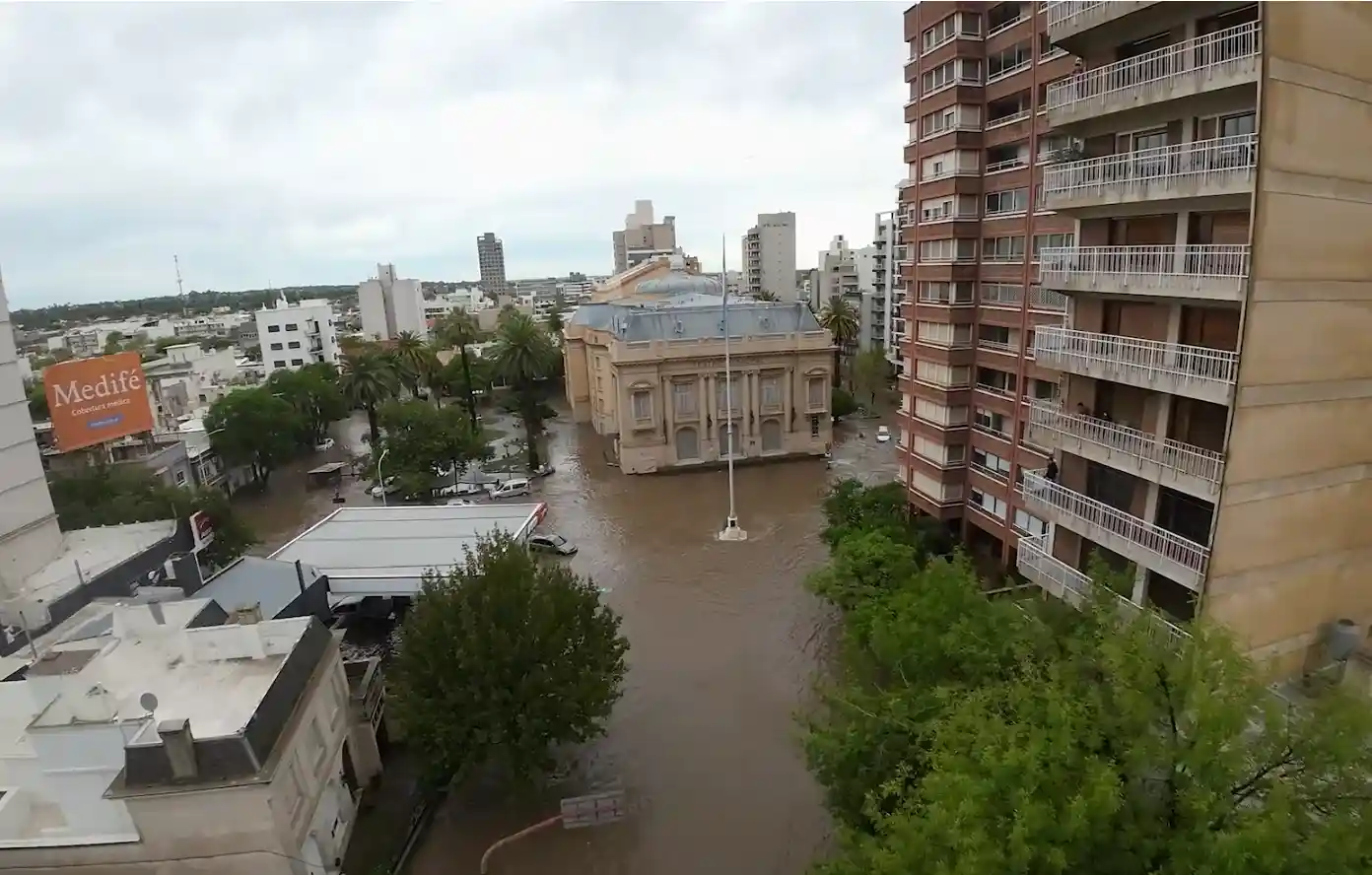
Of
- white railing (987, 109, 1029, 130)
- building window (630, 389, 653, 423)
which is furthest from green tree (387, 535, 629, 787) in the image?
building window (630, 389, 653, 423)

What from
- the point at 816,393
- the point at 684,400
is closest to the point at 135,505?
the point at 684,400

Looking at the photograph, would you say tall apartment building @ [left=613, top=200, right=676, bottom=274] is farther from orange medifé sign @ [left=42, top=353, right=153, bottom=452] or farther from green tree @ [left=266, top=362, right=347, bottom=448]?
orange medifé sign @ [left=42, top=353, right=153, bottom=452]

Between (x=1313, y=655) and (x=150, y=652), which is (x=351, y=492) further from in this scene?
(x=1313, y=655)

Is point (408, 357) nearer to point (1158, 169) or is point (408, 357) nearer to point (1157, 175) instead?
point (1158, 169)

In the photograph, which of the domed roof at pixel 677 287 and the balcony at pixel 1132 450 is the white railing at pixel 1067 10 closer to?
the balcony at pixel 1132 450

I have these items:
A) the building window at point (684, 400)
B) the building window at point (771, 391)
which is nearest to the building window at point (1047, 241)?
the building window at point (771, 391)

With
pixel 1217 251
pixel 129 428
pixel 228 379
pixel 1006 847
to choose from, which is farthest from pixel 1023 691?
pixel 228 379
